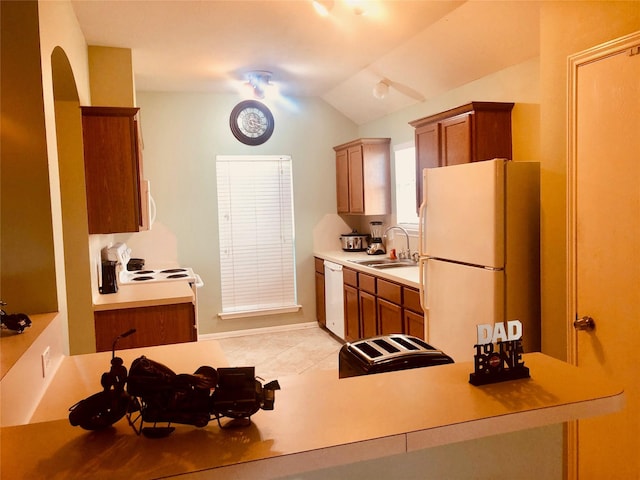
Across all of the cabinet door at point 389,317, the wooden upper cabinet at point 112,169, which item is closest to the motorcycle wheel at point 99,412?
the wooden upper cabinet at point 112,169

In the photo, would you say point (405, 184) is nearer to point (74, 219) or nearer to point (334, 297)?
point (334, 297)

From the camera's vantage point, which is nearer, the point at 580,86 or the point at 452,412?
the point at 452,412

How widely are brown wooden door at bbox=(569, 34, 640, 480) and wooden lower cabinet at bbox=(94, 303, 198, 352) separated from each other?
2297 millimetres

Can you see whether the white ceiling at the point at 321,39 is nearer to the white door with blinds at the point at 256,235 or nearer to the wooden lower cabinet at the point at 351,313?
the white door with blinds at the point at 256,235

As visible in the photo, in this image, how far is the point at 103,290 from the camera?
11.6ft

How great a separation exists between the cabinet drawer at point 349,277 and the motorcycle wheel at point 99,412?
3.83 meters

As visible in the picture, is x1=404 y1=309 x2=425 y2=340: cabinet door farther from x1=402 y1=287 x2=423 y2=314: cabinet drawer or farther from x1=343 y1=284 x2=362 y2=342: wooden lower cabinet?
x1=343 y1=284 x2=362 y2=342: wooden lower cabinet

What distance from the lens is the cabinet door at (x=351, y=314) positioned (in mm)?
4816

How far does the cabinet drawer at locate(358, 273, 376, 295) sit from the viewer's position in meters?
4.42

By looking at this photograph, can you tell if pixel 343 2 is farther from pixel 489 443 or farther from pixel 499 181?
pixel 489 443

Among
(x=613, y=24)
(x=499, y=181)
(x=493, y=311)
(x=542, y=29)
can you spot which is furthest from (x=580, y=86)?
(x=493, y=311)

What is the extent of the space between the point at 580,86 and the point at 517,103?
50.8 inches

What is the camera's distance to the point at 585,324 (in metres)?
2.29

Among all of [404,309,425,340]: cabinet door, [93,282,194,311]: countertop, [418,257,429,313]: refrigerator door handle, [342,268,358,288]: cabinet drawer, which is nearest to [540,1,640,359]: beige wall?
[418,257,429,313]: refrigerator door handle
